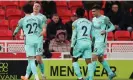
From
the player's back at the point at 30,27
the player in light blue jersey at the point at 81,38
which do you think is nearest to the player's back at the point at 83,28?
the player in light blue jersey at the point at 81,38

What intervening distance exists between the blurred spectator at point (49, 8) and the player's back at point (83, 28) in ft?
16.9

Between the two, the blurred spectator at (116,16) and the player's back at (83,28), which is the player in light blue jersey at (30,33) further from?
the blurred spectator at (116,16)

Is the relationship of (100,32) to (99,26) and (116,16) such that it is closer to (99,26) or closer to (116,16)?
(99,26)

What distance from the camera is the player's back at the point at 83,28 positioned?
49.0ft

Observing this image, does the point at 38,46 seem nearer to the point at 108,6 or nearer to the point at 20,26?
the point at 20,26

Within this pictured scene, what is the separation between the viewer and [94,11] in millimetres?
15602

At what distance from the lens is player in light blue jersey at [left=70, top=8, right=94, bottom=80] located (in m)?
14.9

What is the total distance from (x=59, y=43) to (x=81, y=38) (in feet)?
10.8

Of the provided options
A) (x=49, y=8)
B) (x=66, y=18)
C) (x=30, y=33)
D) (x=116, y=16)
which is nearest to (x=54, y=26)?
(x=49, y=8)

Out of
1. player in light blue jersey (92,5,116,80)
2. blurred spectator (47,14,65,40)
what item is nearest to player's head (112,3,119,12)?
blurred spectator (47,14,65,40)

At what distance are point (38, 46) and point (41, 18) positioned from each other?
67cm

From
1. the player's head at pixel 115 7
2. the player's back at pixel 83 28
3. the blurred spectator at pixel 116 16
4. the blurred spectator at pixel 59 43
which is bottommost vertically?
the blurred spectator at pixel 59 43

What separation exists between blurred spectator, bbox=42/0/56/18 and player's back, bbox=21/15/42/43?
4.99m

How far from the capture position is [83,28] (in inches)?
589
